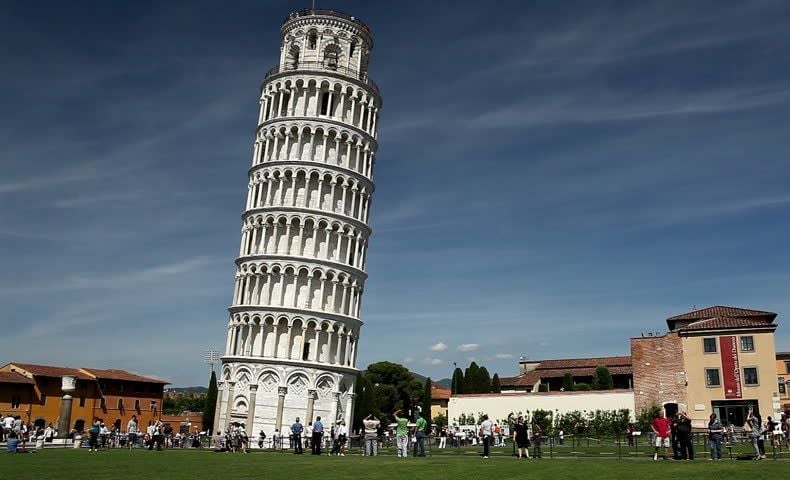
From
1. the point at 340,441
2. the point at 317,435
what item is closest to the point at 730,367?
the point at 340,441

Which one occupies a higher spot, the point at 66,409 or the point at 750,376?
the point at 750,376

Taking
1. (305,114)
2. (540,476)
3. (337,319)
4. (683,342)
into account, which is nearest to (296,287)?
(337,319)

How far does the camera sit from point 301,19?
6619 centimetres

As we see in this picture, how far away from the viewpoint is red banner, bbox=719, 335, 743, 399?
5706 cm

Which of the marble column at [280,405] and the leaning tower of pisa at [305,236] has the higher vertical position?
the leaning tower of pisa at [305,236]

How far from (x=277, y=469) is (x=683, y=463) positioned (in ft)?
42.9

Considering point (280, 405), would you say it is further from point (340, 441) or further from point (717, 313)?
point (717, 313)

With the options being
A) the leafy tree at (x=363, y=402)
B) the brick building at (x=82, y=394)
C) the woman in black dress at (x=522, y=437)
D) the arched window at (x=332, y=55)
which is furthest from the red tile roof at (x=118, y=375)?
the woman in black dress at (x=522, y=437)

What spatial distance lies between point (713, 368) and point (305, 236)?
120 ft

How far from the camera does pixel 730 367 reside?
5791 cm

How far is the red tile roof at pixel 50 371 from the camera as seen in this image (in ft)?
265

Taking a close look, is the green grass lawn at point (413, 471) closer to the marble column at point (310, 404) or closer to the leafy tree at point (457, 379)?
the marble column at point (310, 404)

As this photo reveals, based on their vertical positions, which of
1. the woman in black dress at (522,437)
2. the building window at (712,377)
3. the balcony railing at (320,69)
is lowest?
the woman in black dress at (522,437)

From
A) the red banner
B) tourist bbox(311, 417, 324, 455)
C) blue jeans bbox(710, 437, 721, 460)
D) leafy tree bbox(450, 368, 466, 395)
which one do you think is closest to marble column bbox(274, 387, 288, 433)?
tourist bbox(311, 417, 324, 455)
